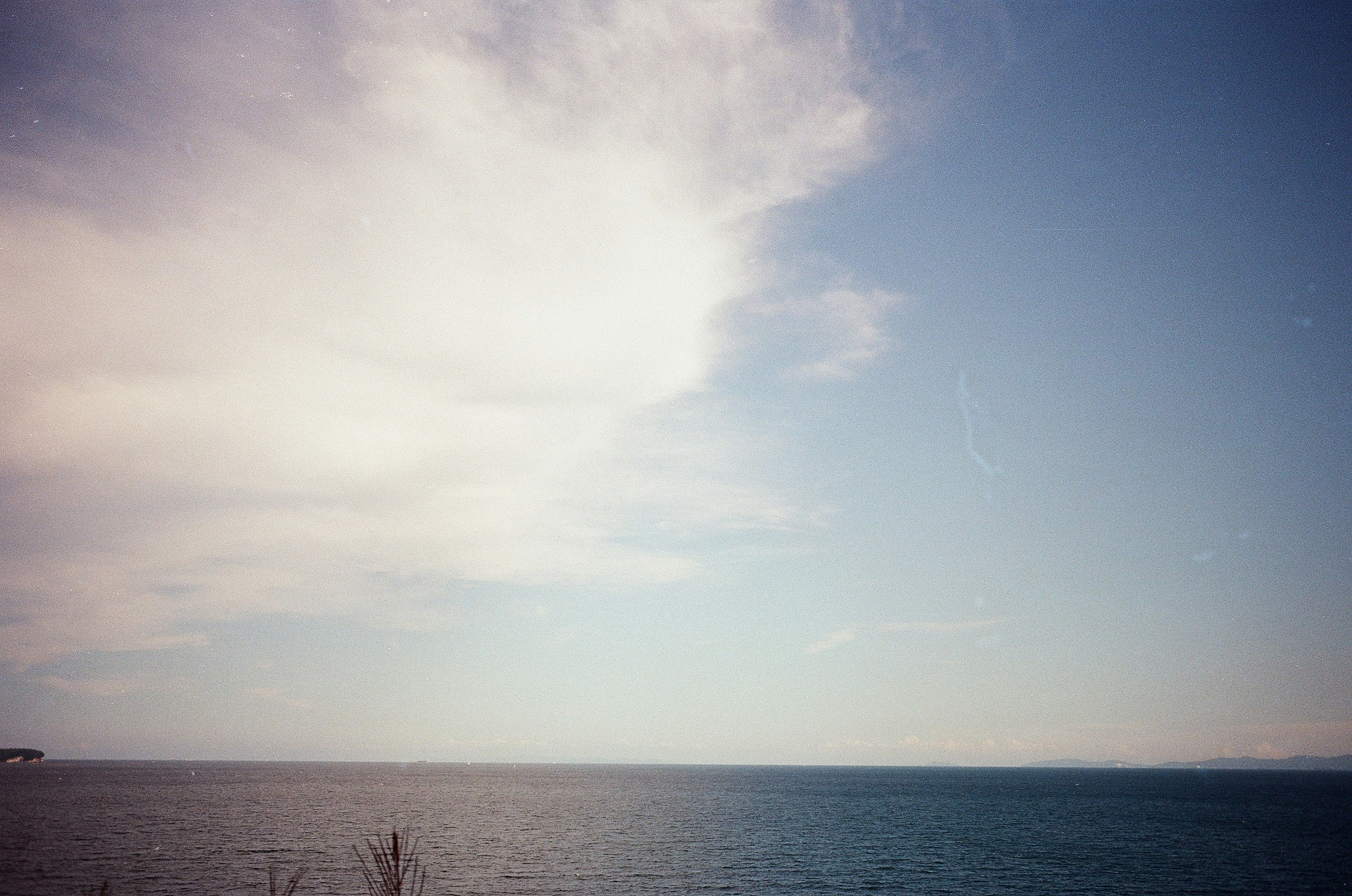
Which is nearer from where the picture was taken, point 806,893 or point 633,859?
point 806,893

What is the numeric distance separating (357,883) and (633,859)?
30666mm

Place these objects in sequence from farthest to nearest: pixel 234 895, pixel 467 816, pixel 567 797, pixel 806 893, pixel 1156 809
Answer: pixel 567 797, pixel 1156 809, pixel 467 816, pixel 806 893, pixel 234 895

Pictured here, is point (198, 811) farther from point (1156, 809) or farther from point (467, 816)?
point (1156, 809)

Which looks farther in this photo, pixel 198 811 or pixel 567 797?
pixel 567 797

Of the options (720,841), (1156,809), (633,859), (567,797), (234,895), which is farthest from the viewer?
(567,797)

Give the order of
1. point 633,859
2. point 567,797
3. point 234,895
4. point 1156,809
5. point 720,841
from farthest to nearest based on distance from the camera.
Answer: point 567,797
point 1156,809
point 720,841
point 633,859
point 234,895

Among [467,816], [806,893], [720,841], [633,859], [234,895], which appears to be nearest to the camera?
[234,895]

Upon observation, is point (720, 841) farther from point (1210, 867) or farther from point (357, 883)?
point (1210, 867)

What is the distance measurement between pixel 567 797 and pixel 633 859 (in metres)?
122

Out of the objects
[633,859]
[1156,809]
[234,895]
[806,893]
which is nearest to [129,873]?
[234,895]

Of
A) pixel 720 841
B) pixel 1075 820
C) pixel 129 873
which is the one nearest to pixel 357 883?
pixel 129 873

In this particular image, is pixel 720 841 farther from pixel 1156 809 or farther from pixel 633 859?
pixel 1156 809

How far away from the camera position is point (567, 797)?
198 m

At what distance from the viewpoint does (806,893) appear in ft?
231
